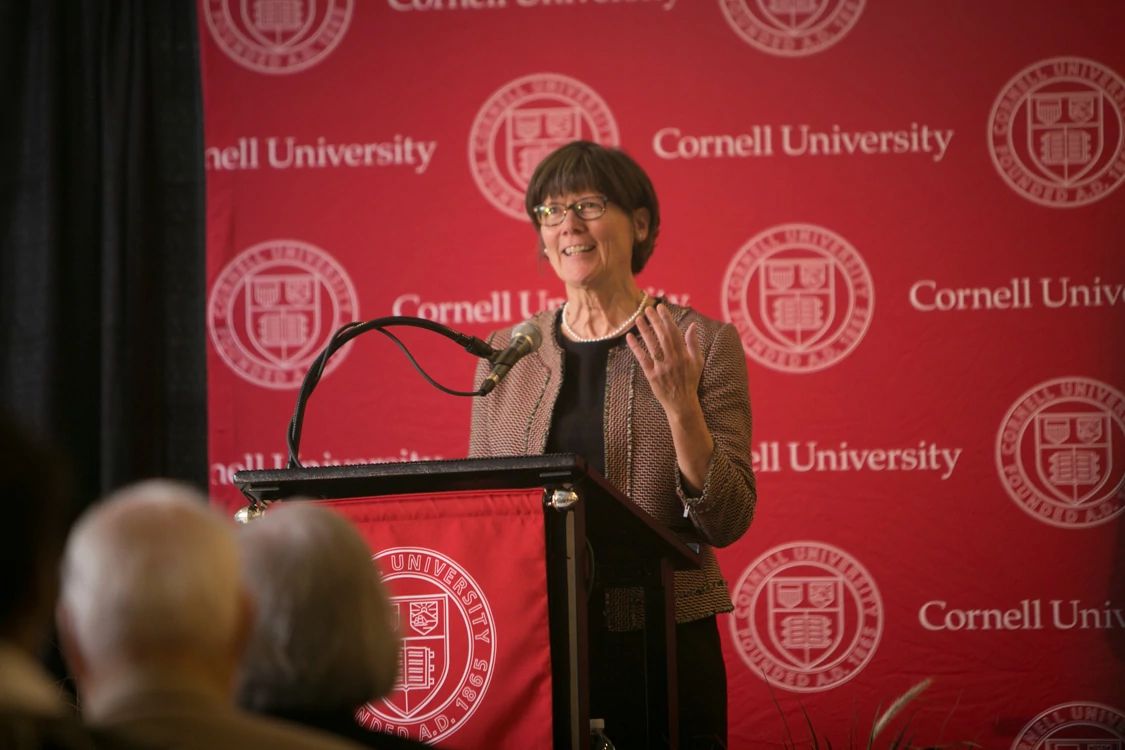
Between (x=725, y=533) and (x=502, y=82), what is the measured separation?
2.26 meters

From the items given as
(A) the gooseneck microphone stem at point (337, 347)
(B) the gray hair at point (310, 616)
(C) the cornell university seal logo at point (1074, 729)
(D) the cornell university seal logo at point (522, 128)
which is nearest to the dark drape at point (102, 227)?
(D) the cornell university seal logo at point (522, 128)

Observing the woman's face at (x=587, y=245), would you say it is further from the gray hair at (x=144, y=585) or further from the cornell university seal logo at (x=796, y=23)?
the gray hair at (x=144, y=585)

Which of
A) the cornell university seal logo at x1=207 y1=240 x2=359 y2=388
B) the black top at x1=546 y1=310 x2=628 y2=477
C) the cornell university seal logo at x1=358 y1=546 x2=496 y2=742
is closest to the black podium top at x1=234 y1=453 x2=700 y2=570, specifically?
the cornell university seal logo at x1=358 y1=546 x2=496 y2=742

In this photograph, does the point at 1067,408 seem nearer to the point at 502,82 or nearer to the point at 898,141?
the point at 898,141

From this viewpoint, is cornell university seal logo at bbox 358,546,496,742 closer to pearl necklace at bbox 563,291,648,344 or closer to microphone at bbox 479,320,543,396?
microphone at bbox 479,320,543,396

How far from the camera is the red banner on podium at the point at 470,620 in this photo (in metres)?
1.92

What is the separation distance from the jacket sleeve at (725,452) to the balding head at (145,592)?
150cm

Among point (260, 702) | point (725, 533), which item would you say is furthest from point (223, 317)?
point (260, 702)

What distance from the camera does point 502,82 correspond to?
4.25 m

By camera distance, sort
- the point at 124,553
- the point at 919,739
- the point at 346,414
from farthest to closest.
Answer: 1. the point at 346,414
2. the point at 919,739
3. the point at 124,553

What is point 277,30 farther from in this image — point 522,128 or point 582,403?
point 582,403

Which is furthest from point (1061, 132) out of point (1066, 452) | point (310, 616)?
point (310, 616)

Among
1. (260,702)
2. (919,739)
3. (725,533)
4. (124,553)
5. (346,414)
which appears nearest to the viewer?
(124,553)

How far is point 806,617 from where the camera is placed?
401cm
